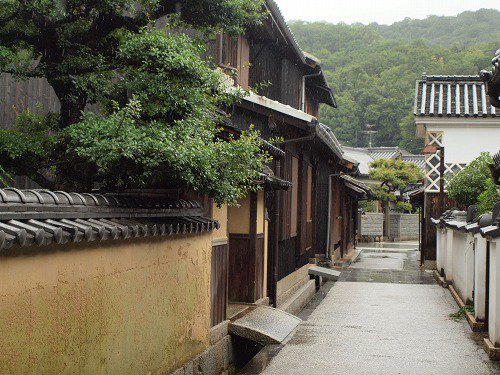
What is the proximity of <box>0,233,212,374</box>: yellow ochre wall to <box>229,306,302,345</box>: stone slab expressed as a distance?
1430mm

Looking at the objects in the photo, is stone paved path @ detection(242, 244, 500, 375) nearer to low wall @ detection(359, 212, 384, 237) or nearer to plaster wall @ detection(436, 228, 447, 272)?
plaster wall @ detection(436, 228, 447, 272)

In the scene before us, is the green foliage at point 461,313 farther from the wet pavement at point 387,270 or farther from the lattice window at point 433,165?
the lattice window at point 433,165

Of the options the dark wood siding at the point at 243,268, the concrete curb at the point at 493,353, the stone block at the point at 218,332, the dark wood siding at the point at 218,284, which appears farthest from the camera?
the dark wood siding at the point at 243,268

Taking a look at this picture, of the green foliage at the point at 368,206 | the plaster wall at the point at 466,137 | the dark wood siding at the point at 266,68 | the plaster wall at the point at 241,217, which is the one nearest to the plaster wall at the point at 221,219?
the plaster wall at the point at 241,217

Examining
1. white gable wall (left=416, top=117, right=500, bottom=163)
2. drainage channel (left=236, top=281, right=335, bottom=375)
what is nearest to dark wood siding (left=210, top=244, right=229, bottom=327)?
drainage channel (left=236, top=281, right=335, bottom=375)

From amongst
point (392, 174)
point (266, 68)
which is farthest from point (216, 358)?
point (392, 174)

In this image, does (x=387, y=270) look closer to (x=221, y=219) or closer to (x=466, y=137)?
(x=466, y=137)

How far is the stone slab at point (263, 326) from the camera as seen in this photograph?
35.9ft

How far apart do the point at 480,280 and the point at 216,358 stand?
6010mm

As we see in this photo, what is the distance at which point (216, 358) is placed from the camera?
10.2 meters

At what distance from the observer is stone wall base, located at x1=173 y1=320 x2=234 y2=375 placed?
9.02 m

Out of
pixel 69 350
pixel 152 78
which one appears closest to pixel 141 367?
pixel 69 350

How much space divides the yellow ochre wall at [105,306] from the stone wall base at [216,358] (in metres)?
0.14

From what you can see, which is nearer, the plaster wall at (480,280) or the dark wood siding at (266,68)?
the plaster wall at (480,280)
